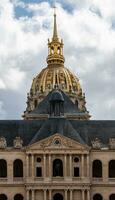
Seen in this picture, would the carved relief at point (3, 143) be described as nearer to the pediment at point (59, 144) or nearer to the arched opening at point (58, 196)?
the pediment at point (59, 144)

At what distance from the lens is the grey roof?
109 m

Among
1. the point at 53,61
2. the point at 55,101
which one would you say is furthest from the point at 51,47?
the point at 55,101

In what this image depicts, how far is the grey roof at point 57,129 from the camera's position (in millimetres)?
109188

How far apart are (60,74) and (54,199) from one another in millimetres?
86710

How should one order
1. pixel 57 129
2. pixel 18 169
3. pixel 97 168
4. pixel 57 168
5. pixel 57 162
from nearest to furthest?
pixel 57 168
pixel 57 162
pixel 18 169
pixel 97 168
pixel 57 129

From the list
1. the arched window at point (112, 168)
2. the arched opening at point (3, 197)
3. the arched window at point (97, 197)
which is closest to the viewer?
the arched opening at point (3, 197)

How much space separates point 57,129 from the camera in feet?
359

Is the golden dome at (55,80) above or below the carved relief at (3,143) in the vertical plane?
above

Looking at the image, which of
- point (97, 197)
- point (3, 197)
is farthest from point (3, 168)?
point (97, 197)

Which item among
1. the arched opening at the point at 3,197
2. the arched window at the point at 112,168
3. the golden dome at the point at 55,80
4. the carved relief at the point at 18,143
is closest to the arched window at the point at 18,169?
the carved relief at the point at 18,143

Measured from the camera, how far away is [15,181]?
108m

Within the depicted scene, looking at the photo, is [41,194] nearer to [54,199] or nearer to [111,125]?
[54,199]

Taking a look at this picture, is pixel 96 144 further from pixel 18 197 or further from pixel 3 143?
pixel 18 197

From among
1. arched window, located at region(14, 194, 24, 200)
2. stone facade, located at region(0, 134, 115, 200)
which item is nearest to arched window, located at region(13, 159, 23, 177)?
stone facade, located at region(0, 134, 115, 200)
